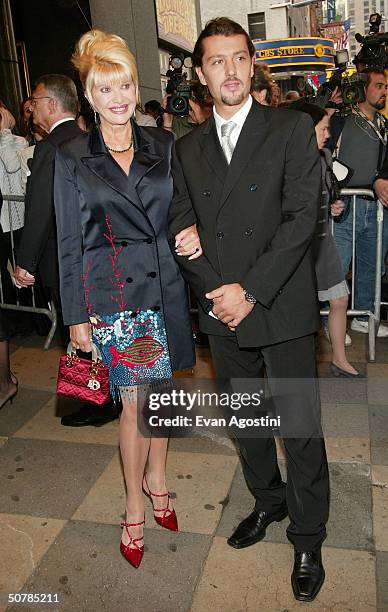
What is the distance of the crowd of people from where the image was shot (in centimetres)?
258

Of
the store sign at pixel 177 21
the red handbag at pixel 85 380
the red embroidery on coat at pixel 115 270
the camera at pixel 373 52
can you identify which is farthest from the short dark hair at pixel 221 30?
the store sign at pixel 177 21

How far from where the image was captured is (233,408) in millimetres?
3316

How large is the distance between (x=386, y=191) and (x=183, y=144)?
116 inches

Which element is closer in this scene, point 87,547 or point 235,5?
point 87,547

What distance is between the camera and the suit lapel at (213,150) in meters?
2.66

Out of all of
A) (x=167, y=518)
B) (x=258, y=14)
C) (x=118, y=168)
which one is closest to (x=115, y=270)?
(x=118, y=168)

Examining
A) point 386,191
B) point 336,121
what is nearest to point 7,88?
point 336,121

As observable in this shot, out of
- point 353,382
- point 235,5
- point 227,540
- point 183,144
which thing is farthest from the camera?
point 235,5

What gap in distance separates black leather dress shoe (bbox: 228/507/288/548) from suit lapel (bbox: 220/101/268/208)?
1577 millimetres

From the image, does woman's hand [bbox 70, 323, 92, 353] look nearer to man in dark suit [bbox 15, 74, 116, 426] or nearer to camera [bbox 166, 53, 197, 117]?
man in dark suit [bbox 15, 74, 116, 426]

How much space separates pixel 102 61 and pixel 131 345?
1.27m

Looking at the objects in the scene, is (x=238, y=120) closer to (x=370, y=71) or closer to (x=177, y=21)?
(x=370, y=71)

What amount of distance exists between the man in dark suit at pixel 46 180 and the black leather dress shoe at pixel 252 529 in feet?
5.44

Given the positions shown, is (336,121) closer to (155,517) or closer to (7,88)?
(155,517)
